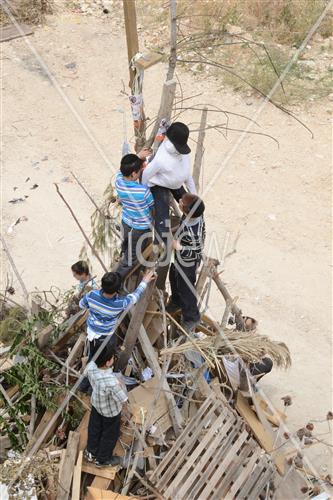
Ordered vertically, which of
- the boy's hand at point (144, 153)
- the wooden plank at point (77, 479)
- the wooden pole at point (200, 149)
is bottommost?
the wooden plank at point (77, 479)

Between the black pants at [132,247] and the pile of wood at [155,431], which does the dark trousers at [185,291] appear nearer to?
the pile of wood at [155,431]

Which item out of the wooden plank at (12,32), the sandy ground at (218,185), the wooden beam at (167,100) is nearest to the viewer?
the wooden beam at (167,100)

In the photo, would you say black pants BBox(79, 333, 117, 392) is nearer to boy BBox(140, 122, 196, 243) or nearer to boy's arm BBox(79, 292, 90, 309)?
boy's arm BBox(79, 292, 90, 309)

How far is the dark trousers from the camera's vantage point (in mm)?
4430

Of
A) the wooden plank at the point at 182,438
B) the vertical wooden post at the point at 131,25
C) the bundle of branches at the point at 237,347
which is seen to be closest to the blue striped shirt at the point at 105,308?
the bundle of branches at the point at 237,347

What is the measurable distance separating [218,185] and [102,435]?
4911 millimetres

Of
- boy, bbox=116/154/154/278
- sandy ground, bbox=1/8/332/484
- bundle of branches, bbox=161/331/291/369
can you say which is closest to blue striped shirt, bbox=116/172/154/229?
boy, bbox=116/154/154/278

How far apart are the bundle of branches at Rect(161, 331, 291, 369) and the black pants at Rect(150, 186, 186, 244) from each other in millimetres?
675

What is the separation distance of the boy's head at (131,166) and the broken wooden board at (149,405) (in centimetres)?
129

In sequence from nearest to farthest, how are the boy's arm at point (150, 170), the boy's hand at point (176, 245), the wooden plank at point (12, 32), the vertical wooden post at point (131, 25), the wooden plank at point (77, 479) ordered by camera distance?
the vertical wooden post at point (131, 25)
the wooden plank at point (77, 479)
the boy's arm at point (150, 170)
the boy's hand at point (176, 245)
the wooden plank at point (12, 32)

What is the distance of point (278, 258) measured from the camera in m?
7.68

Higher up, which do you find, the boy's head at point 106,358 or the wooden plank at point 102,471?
the boy's head at point 106,358

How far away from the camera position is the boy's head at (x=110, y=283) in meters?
4.00

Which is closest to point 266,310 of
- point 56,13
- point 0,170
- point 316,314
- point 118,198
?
point 316,314
